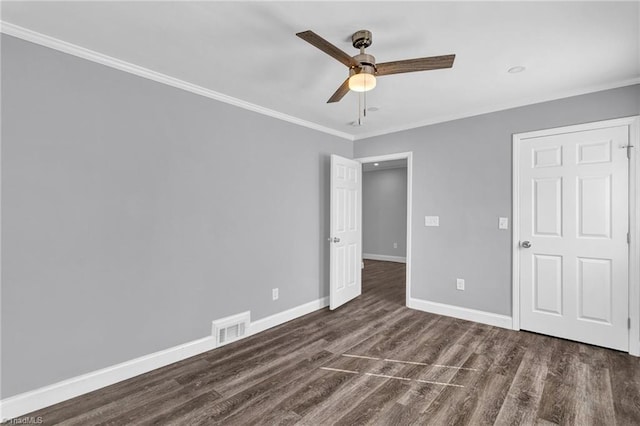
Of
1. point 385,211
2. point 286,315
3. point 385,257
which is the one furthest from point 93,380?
point 385,211

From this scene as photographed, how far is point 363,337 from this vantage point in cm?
320

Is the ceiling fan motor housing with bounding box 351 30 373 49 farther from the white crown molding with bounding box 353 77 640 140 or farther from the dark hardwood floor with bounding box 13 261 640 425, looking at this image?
the dark hardwood floor with bounding box 13 261 640 425

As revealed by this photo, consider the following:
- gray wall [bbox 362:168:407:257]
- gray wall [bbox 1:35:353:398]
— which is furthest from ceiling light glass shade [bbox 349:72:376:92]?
gray wall [bbox 362:168:407:257]

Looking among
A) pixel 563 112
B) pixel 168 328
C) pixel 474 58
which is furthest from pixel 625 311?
pixel 168 328

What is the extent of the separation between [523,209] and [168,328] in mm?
3813

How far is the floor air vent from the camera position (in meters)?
2.98

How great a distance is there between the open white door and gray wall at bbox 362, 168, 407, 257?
3.57m

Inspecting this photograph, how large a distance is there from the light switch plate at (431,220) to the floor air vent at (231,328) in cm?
255

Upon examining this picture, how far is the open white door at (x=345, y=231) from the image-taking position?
4.04 metres

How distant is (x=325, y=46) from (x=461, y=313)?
136 inches

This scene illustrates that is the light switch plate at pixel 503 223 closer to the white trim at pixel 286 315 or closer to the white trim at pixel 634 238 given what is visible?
the white trim at pixel 634 238

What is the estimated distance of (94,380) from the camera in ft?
7.36

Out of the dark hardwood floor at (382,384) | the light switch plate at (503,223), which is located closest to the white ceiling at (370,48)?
the light switch plate at (503,223)

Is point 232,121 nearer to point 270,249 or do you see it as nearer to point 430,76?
point 270,249
